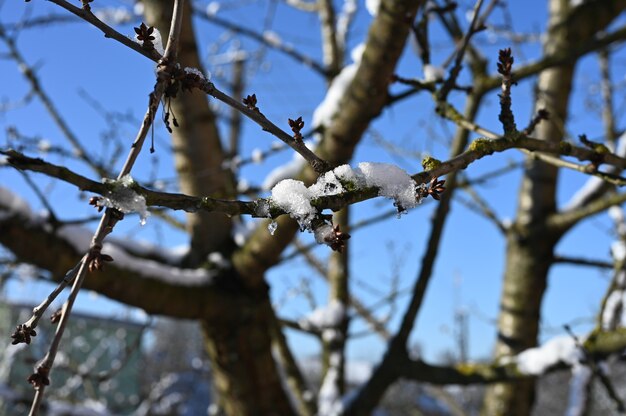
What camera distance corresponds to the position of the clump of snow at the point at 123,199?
668 millimetres

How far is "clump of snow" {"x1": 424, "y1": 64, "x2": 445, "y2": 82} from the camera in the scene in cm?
178

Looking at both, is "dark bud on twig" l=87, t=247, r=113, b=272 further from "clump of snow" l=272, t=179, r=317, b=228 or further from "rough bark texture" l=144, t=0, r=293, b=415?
"rough bark texture" l=144, t=0, r=293, b=415

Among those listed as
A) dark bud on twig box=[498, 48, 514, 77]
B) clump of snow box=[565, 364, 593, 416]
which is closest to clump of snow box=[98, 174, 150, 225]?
dark bud on twig box=[498, 48, 514, 77]

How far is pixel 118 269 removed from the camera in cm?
214

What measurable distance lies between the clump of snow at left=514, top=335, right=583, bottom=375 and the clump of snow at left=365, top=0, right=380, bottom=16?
145cm

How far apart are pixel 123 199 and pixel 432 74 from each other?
1375 mm

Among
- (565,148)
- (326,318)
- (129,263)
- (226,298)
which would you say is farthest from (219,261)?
→ (565,148)

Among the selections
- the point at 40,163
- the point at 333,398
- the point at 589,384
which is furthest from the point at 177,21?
the point at 589,384

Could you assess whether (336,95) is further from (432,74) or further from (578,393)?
(578,393)

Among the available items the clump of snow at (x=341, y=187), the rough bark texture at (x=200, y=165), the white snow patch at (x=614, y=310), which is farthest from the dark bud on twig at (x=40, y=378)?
the white snow patch at (x=614, y=310)

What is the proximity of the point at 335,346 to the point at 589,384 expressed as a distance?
1.45 meters

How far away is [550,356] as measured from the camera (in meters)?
2.10

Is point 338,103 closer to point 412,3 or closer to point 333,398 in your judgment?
point 412,3

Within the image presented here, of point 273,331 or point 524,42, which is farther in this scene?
point 524,42
